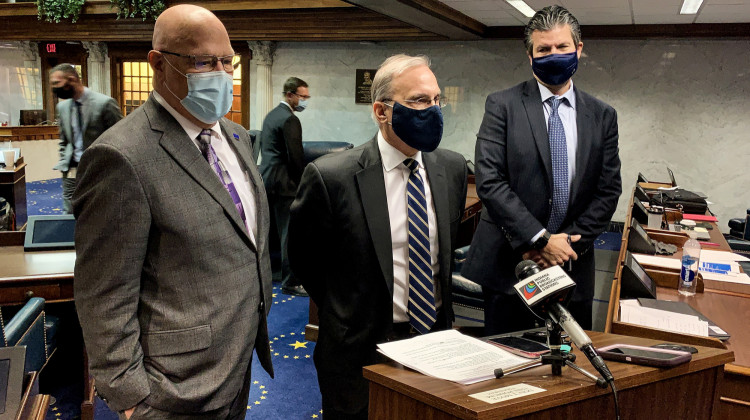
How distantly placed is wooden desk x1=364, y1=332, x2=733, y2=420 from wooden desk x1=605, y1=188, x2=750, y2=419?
14cm

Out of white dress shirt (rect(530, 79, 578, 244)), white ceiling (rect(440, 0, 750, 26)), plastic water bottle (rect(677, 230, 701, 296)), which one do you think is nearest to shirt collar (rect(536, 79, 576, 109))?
white dress shirt (rect(530, 79, 578, 244))

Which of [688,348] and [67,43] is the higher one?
[67,43]

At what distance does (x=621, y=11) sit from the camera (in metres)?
7.35

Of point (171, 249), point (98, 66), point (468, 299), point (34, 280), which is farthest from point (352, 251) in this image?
point (98, 66)

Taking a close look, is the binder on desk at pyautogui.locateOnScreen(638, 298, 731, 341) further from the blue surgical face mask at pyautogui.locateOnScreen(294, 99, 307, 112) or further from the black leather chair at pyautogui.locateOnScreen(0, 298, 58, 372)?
the blue surgical face mask at pyautogui.locateOnScreen(294, 99, 307, 112)

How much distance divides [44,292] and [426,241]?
74.1 inches

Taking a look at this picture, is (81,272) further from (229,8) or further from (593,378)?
(229,8)

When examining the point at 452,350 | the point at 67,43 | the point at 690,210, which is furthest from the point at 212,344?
the point at 67,43

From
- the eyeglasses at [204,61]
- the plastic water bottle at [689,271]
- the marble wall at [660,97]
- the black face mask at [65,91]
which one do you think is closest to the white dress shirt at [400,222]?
the eyeglasses at [204,61]

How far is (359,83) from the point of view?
35.1 ft

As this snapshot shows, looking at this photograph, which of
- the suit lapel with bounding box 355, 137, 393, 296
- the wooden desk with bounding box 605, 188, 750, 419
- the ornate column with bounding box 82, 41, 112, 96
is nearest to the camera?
the suit lapel with bounding box 355, 137, 393, 296

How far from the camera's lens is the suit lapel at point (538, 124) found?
2297 millimetres

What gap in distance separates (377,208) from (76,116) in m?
4.12

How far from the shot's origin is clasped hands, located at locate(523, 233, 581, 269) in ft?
7.30
